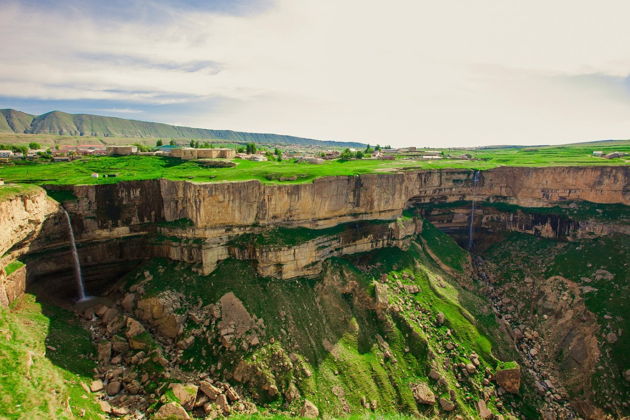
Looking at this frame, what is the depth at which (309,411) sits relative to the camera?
25.8m

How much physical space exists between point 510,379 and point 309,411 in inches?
741

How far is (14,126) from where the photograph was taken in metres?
196

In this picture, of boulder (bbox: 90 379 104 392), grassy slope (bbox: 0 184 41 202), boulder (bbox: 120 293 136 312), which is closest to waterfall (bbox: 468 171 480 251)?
boulder (bbox: 120 293 136 312)

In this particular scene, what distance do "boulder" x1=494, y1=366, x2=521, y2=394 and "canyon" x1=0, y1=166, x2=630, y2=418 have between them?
2129mm

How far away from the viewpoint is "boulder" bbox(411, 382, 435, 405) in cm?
2855

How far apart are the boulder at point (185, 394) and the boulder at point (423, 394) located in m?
17.9

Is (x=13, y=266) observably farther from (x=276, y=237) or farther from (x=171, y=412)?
(x=276, y=237)

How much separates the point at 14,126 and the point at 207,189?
232 m

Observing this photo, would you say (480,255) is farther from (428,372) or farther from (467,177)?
(428,372)

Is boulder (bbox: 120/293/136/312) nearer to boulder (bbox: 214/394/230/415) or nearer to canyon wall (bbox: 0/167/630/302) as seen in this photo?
canyon wall (bbox: 0/167/630/302)

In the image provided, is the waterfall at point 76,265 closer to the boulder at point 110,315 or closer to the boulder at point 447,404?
the boulder at point 110,315

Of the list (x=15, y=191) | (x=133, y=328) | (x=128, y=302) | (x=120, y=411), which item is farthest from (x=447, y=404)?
(x=15, y=191)

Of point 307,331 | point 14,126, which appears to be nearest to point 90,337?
point 307,331

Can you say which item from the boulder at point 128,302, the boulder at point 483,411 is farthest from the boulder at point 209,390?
the boulder at point 483,411
